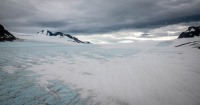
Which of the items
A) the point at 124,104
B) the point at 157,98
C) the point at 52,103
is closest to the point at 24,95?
the point at 52,103

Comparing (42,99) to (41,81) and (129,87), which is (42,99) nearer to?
(41,81)

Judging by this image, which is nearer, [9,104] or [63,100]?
[9,104]

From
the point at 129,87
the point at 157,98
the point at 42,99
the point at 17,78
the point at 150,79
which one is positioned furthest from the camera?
the point at 150,79

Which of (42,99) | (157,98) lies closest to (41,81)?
(42,99)

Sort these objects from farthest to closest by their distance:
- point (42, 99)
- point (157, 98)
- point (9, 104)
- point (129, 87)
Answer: point (129, 87) → point (157, 98) → point (42, 99) → point (9, 104)

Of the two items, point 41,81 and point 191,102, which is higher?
point 41,81

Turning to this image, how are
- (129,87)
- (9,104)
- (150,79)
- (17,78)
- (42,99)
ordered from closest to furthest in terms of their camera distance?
(9,104) < (42,99) < (129,87) < (17,78) < (150,79)

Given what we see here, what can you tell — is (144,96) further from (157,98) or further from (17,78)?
(17,78)

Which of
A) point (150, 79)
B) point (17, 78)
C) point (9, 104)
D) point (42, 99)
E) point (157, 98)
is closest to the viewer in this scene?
point (9, 104)

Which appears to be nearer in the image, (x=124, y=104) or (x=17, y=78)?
(x=124, y=104)
